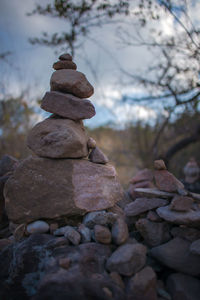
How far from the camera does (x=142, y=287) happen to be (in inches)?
74.0

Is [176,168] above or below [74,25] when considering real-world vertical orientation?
below

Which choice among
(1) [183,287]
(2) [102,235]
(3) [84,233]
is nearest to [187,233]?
(1) [183,287]

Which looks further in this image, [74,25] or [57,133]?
[74,25]

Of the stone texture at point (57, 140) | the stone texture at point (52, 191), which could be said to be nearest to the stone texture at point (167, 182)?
the stone texture at point (52, 191)

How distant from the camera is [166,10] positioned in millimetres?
4191

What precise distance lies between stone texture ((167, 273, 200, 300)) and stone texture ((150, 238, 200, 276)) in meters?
0.06

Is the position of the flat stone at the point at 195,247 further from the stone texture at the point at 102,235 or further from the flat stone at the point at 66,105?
the flat stone at the point at 66,105

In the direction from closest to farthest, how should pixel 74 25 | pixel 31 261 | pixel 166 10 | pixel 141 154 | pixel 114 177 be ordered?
pixel 31 261 < pixel 114 177 < pixel 166 10 < pixel 74 25 < pixel 141 154

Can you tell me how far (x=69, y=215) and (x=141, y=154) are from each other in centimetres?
626

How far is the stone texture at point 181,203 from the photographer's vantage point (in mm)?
2359

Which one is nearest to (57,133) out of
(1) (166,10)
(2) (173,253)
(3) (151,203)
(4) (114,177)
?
(4) (114,177)

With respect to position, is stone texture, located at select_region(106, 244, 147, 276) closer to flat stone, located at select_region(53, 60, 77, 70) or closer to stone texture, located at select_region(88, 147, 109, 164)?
stone texture, located at select_region(88, 147, 109, 164)

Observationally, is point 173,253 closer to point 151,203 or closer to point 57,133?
point 151,203

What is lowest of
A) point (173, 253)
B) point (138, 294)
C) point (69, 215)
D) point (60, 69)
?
point (138, 294)
